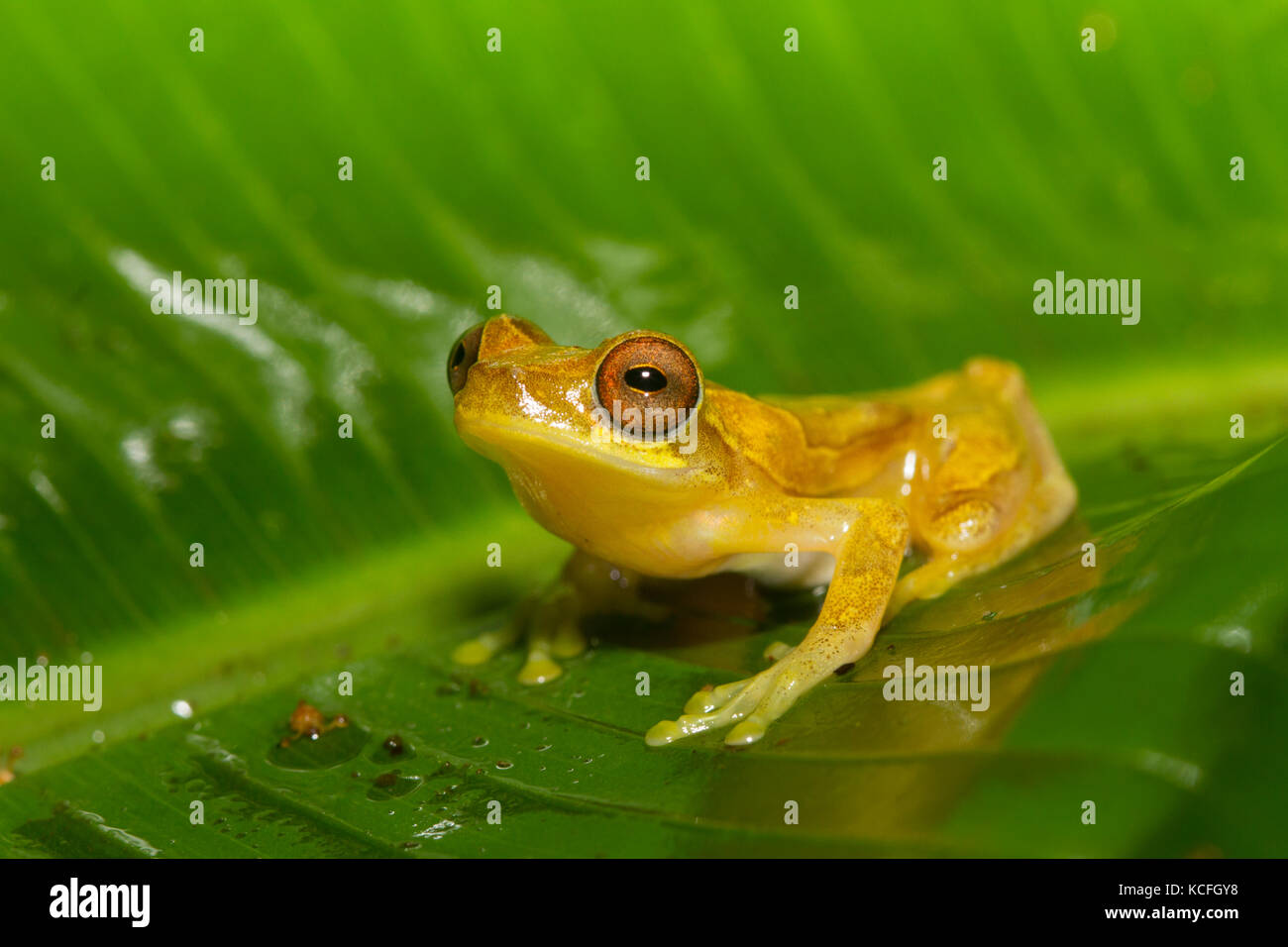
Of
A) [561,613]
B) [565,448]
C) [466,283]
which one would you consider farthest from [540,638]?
[466,283]

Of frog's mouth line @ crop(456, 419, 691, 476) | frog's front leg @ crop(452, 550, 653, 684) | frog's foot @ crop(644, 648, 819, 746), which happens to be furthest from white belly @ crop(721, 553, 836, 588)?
frog's foot @ crop(644, 648, 819, 746)

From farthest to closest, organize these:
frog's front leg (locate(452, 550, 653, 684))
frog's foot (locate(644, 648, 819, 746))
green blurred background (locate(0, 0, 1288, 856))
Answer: frog's front leg (locate(452, 550, 653, 684))
green blurred background (locate(0, 0, 1288, 856))
frog's foot (locate(644, 648, 819, 746))

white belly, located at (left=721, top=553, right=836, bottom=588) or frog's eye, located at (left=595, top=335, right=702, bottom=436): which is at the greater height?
frog's eye, located at (left=595, top=335, right=702, bottom=436)

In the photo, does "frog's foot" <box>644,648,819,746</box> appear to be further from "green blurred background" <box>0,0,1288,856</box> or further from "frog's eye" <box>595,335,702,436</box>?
"frog's eye" <box>595,335,702,436</box>

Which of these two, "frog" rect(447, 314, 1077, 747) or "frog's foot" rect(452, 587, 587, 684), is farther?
"frog's foot" rect(452, 587, 587, 684)

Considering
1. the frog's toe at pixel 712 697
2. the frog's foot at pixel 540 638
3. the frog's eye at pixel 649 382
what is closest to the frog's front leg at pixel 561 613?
the frog's foot at pixel 540 638

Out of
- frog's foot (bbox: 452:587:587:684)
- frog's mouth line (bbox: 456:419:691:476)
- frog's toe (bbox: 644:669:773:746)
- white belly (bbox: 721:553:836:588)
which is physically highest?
frog's mouth line (bbox: 456:419:691:476)

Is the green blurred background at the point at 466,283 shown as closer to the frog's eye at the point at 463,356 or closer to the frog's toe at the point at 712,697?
the frog's toe at the point at 712,697
